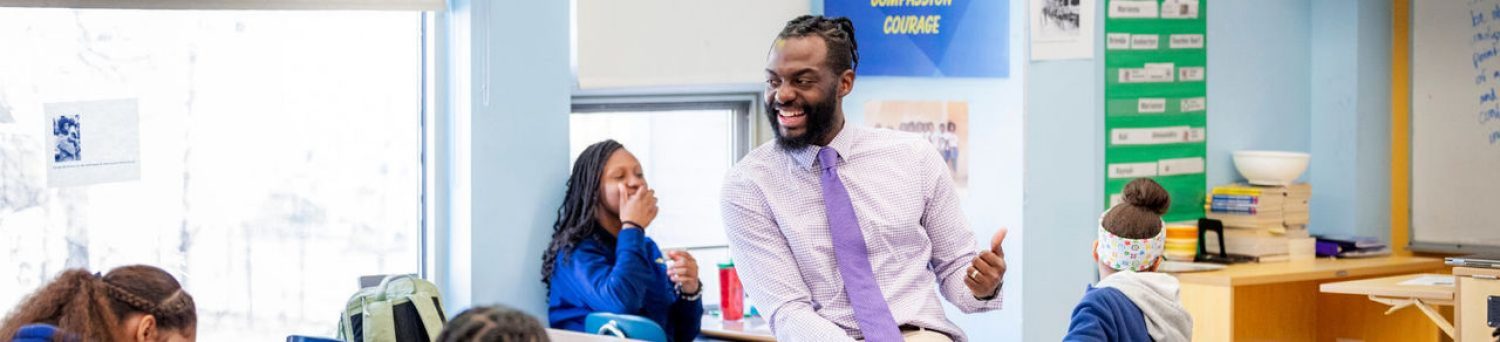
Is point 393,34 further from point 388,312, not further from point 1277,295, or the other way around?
point 1277,295

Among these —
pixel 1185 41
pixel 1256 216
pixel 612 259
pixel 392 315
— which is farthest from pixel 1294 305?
pixel 392 315

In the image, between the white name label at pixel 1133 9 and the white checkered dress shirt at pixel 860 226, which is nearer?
the white checkered dress shirt at pixel 860 226

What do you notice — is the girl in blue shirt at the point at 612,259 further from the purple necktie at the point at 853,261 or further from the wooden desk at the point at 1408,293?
the wooden desk at the point at 1408,293

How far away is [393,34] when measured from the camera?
4582 mm

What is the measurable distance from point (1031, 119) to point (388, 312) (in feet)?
8.04

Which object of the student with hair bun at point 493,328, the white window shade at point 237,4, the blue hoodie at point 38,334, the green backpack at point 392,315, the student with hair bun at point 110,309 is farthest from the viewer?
the green backpack at point 392,315

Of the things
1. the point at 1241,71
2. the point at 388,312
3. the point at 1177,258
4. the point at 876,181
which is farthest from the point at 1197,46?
the point at 388,312

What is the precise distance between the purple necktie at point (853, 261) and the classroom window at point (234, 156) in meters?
1.55

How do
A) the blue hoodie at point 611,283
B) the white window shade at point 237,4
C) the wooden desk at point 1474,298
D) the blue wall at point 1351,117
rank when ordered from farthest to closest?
the blue wall at point 1351,117 → the wooden desk at point 1474,298 → the blue hoodie at point 611,283 → the white window shade at point 237,4

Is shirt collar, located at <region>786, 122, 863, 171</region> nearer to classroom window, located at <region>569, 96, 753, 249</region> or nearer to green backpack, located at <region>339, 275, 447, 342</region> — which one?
green backpack, located at <region>339, 275, 447, 342</region>

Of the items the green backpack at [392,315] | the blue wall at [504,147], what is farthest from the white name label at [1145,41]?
the green backpack at [392,315]

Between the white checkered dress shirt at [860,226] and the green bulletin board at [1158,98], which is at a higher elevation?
the green bulletin board at [1158,98]

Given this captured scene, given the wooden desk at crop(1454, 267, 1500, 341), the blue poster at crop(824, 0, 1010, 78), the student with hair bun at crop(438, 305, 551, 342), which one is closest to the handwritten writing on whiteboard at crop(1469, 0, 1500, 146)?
the wooden desk at crop(1454, 267, 1500, 341)

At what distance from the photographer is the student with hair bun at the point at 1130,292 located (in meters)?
3.60
